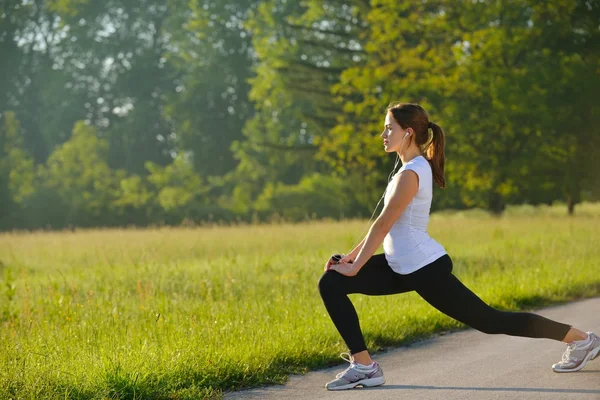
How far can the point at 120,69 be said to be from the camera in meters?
59.8

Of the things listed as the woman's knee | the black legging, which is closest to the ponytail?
the black legging

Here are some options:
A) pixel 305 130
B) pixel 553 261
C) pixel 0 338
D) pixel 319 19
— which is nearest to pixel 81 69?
pixel 305 130

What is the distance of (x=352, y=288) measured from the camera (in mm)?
5785

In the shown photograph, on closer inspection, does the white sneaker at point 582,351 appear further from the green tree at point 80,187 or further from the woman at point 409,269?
the green tree at point 80,187

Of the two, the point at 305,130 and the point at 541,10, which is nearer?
the point at 541,10

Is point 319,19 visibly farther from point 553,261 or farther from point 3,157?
point 553,261

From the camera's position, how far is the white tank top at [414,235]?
5.66 metres

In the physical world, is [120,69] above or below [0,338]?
above

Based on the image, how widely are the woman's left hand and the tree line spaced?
60.8ft

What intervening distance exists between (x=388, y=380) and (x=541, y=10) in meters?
26.8

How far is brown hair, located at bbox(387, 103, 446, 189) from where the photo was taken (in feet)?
19.1

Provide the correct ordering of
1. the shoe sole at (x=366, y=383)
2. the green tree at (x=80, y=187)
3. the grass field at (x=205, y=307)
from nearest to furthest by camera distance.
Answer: the shoe sole at (x=366, y=383)
the grass field at (x=205, y=307)
the green tree at (x=80, y=187)

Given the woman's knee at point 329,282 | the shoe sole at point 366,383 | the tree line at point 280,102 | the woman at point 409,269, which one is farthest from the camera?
the tree line at point 280,102

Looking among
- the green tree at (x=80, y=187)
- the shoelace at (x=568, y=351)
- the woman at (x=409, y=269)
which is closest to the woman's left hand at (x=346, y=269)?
the woman at (x=409, y=269)
